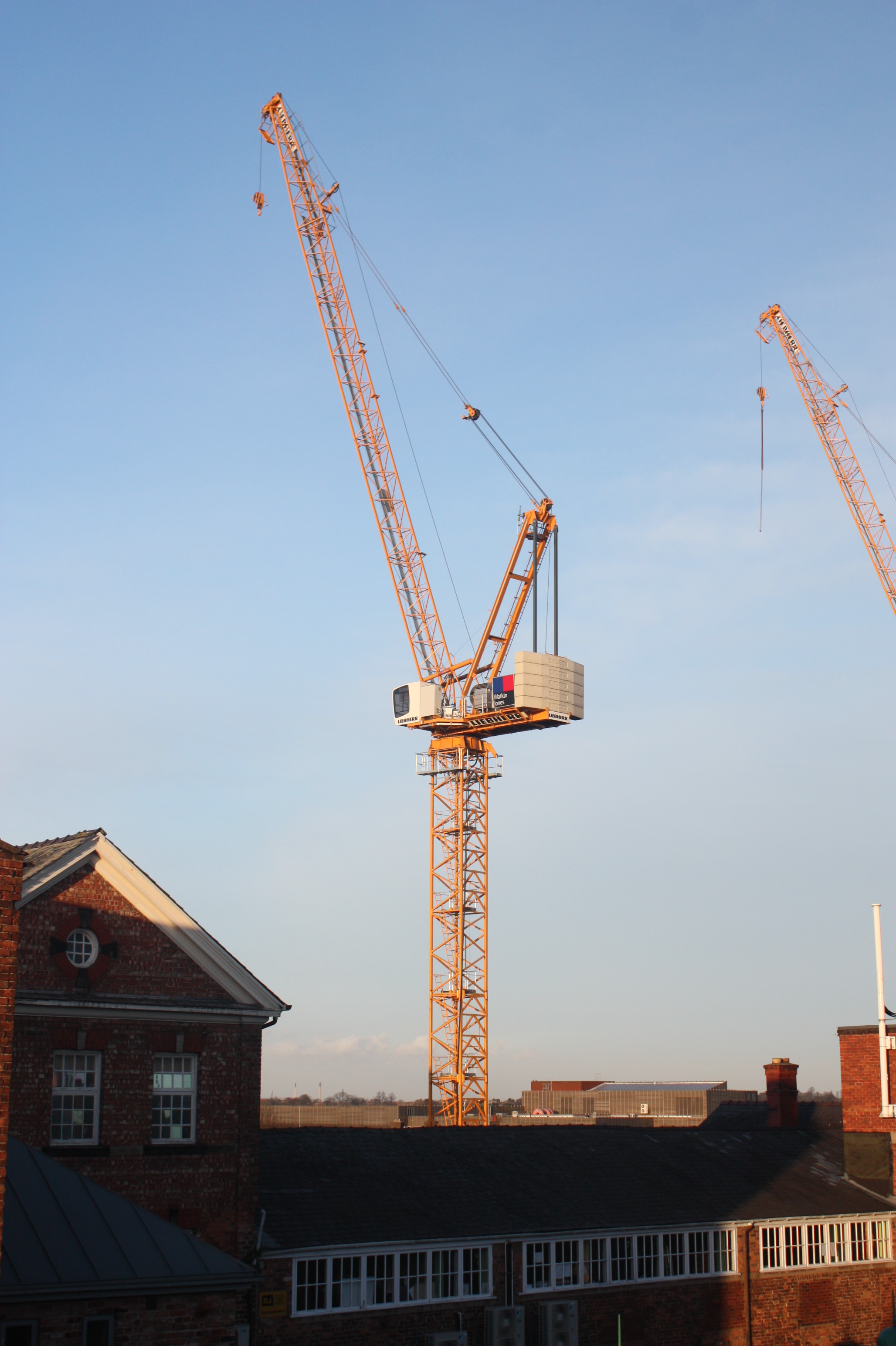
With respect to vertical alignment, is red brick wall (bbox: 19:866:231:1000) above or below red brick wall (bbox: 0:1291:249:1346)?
above

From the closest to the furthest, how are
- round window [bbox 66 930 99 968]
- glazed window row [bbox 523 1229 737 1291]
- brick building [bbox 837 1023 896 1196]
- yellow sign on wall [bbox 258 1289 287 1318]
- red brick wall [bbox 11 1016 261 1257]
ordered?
red brick wall [bbox 11 1016 261 1257], round window [bbox 66 930 99 968], yellow sign on wall [bbox 258 1289 287 1318], glazed window row [bbox 523 1229 737 1291], brick building [bbox 837 1023 896 1196]

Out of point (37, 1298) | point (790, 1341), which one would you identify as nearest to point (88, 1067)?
point (37, 1298)

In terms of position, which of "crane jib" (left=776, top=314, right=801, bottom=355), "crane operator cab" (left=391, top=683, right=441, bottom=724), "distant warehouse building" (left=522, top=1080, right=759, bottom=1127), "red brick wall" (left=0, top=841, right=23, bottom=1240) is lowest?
"distant warehouse building" (left=522, top=1080, right=759, bottom=1127)

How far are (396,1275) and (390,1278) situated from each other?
143mm

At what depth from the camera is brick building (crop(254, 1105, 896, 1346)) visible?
26.9 metres

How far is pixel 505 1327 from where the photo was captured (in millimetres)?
28344

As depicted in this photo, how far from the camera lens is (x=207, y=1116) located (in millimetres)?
26109

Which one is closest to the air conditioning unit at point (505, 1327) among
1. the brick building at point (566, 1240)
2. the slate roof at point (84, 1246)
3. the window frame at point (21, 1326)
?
the brick building at point (566, 1240)

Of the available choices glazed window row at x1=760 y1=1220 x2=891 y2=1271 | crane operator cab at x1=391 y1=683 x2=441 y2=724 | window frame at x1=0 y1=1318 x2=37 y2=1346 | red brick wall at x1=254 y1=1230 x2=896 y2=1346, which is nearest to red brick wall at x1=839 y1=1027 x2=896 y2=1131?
glazed window row at x1=760 y1=1220 x2=891 y2=1271

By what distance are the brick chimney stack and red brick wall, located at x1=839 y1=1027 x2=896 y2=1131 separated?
6.16 meters

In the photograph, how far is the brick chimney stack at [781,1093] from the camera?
4500 centimetres

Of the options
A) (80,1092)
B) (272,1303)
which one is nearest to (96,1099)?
(80,1092)

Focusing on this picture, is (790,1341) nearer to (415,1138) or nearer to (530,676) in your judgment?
(415,1138)

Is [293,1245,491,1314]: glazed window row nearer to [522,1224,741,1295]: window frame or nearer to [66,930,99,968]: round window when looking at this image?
[522,1224,741,1295]: window frame
